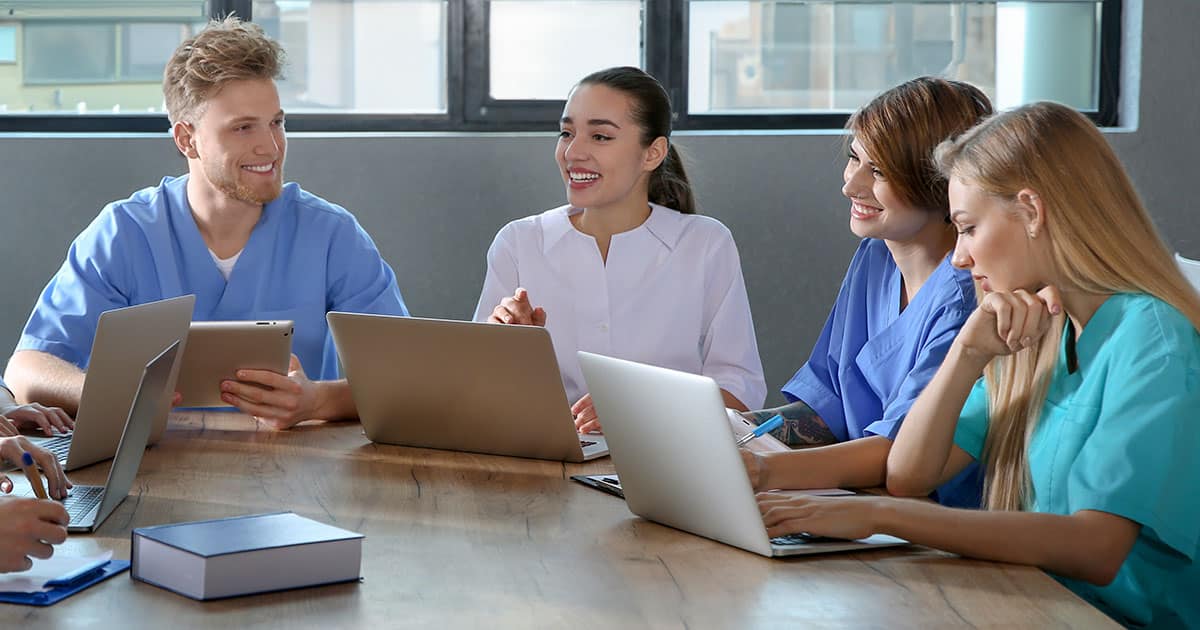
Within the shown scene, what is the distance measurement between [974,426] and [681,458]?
482 millimetres

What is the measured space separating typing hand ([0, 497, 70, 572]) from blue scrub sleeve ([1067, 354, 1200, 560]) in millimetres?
931

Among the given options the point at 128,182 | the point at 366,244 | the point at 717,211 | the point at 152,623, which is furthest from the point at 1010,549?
the point at 128,182

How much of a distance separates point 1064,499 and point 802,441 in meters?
0.61

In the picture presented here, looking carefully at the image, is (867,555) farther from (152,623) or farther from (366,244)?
(366,244)

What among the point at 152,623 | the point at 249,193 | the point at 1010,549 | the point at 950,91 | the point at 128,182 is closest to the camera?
the point at 152,623

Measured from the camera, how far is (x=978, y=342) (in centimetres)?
139

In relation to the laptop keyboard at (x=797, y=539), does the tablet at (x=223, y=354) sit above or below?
above

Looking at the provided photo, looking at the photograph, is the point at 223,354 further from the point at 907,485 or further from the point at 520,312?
the point at 907,485

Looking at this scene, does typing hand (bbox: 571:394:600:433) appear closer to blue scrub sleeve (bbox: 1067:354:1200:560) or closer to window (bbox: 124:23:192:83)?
blue scrub sleeve (bbox: 1067:354:1200:560)

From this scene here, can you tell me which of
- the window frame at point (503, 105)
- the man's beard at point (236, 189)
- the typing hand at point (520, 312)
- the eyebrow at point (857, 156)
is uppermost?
the window frame at point (503, 105)

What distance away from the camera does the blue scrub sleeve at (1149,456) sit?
47.6 inches

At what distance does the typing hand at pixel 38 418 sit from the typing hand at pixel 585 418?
0.70 m

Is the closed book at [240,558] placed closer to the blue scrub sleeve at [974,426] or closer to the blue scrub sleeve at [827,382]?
the blue scrub sleeve at [974,426]

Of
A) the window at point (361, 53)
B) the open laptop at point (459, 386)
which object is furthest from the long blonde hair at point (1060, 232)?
the window at point (361, 53)
